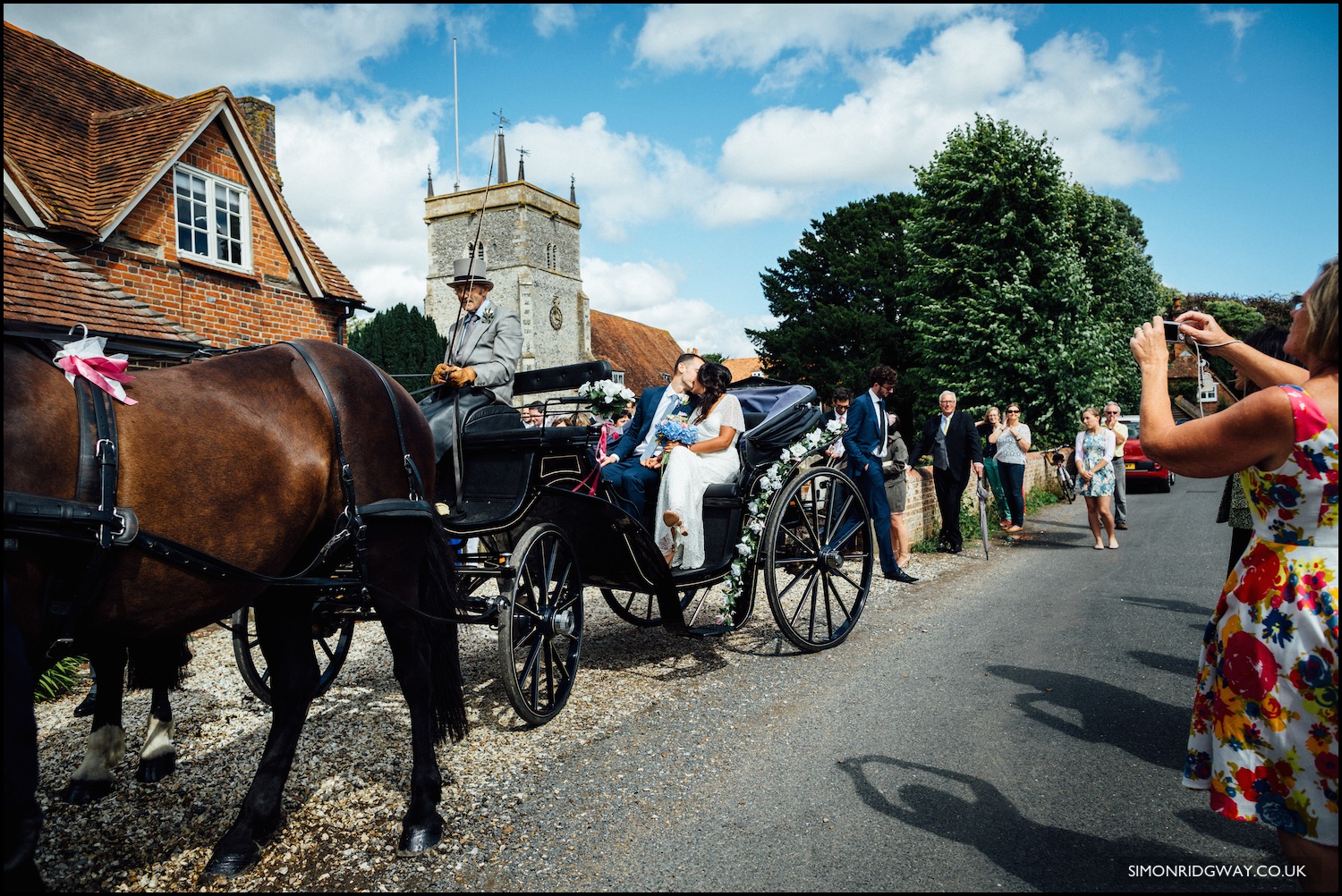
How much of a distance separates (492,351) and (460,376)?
1.32 ft

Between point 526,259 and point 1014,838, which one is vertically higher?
point 526,259

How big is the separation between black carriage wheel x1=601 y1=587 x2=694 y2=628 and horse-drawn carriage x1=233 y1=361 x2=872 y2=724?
28mm

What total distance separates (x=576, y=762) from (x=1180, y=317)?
10.6ft

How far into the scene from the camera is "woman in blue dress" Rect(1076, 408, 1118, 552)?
35.0 ft

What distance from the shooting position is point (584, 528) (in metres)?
4.88

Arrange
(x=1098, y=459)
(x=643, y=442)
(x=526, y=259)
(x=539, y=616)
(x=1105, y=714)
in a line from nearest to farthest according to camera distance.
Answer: (x=539, y=616) → (x=1105, y=714) → (x=643, y=442) → (x=1098, y=459) → (x=526, y=259)

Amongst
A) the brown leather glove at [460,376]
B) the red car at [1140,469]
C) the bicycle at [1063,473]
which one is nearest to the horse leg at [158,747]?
the brown leather glove at [460,376]

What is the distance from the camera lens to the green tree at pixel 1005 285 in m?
20.4

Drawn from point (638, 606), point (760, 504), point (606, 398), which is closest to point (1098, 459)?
point (638, 606)

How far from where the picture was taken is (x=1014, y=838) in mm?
3189

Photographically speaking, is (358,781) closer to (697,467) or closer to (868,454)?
(697,467)

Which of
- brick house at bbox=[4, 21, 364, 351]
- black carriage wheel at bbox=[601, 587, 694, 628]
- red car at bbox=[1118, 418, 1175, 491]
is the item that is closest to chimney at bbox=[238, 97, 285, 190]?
brick house at bbox=[4, 21, 364, 351]

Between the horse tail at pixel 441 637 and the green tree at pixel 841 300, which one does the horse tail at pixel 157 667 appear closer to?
the horse tail at pixel 441 637

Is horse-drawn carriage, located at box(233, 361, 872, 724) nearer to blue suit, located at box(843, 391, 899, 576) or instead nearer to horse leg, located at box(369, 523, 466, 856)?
horse leg, located at box(369, 523, 466, 856)
